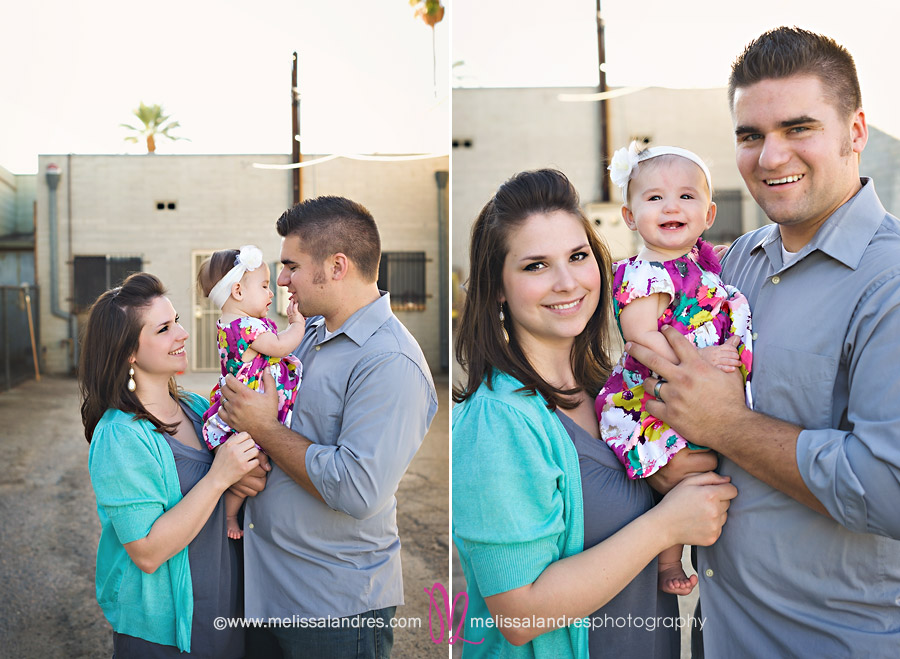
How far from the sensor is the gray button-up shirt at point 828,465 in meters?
1.41

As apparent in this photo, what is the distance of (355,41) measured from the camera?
13.4 feet

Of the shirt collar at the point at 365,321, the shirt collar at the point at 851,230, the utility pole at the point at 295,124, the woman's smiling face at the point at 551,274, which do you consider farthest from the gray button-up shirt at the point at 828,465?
the utility pole at the point at 295,124

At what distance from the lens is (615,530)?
5.57ft

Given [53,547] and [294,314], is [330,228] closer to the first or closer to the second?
[294,314]

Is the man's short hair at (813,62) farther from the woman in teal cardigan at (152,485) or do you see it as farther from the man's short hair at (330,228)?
the woman in teal cardigan at (152,485)

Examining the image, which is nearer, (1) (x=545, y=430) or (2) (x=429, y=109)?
(1) (x=545, y=430)

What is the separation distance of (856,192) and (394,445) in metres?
1.31

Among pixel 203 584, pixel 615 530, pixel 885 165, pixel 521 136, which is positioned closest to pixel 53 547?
pixel 203 584

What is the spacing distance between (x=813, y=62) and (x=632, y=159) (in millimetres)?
472

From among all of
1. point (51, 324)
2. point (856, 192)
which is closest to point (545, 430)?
point (856, 192)

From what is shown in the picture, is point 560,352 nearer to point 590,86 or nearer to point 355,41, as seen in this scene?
point 355,41

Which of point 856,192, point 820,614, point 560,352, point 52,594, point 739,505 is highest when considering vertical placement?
point 856,192

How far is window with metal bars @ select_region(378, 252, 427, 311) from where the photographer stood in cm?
389

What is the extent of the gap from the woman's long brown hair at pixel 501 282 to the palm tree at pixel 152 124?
2319 mm
